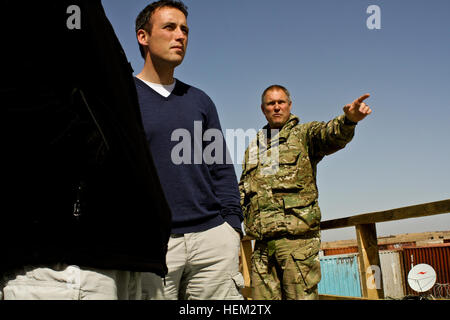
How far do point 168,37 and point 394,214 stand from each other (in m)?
2.28

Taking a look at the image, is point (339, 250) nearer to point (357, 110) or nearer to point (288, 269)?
point (288, 269)

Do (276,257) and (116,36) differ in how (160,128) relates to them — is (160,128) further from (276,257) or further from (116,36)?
(276,257)

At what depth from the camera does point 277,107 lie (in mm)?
4414

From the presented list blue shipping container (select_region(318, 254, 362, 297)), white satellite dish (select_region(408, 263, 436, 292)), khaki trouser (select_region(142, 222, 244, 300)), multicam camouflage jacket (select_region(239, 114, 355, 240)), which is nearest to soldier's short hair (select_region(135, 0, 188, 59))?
khaki trouser (select_region(142, 222, 244, 300))

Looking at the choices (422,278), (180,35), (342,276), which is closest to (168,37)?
(180,35)

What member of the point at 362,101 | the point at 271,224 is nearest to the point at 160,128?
the point at 362,101

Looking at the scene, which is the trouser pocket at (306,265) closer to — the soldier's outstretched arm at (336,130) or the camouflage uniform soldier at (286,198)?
the camouflage uniform soldier at (286,198)

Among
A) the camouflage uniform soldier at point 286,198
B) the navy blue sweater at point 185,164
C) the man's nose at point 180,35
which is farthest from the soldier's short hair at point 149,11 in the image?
the camouflage uniform soldier at point 286,198

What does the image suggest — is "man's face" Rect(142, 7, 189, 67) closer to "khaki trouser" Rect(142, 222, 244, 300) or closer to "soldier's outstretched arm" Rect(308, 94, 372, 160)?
"khaki trouser" Rect(142, 222, 244, 300)

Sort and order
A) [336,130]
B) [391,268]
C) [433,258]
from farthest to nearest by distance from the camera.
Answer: [391,268], [433,258], [336,130]

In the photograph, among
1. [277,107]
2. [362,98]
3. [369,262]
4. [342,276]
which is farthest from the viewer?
[342,276]

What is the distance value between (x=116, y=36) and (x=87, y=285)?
28.5 inches

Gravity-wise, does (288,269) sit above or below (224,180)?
below

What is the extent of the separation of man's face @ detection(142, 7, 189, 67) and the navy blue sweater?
167 mm
